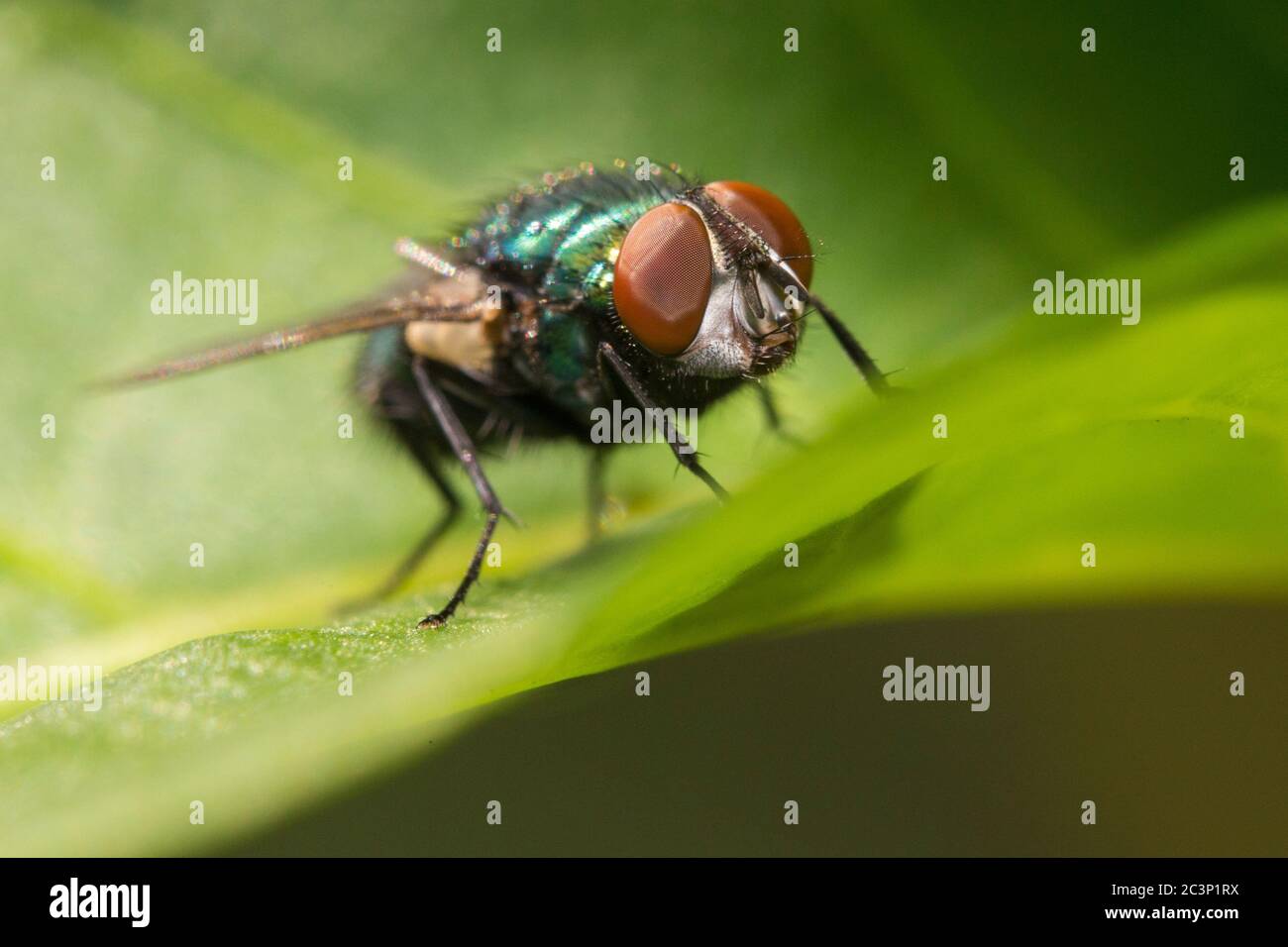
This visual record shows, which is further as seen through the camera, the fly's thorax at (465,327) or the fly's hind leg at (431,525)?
the fly's thorax at (465,327)

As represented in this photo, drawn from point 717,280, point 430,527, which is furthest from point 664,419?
point 430,527

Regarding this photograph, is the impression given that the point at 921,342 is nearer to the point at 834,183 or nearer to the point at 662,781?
the point at 834,183

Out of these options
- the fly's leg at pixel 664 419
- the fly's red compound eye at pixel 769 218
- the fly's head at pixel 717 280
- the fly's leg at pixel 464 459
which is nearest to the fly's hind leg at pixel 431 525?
the fly's leg at pixel 464 459

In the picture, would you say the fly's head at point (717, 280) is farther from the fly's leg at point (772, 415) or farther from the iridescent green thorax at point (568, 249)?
the fly's leg at point (772, 415)

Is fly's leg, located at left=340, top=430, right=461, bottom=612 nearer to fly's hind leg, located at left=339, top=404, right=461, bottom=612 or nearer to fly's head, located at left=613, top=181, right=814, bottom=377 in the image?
fly's hind leg, located at left=339, top=404, right=461, bottom=612

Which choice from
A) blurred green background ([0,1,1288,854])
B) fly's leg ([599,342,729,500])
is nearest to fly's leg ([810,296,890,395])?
blurred green background ([0,1,1288,854])

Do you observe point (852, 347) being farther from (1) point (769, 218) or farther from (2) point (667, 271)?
(2) point (667, 271)

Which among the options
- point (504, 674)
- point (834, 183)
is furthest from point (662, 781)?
point (504, 674)
